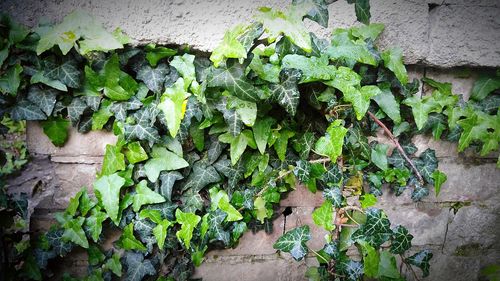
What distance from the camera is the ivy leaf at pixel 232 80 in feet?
4.96

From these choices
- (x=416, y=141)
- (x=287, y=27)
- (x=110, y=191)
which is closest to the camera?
(x=287, y=27)

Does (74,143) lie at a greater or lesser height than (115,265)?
greater

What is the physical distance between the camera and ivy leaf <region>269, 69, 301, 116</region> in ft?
5.10

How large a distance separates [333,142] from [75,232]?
50.1 inches

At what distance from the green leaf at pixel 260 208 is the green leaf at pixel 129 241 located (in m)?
0.58

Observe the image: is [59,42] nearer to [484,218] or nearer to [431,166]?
[431,166]

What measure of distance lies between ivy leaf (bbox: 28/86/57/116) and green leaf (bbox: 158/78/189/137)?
1.71ft

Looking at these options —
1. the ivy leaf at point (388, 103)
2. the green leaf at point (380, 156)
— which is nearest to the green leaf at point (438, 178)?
the green leaf at point (380, 156)

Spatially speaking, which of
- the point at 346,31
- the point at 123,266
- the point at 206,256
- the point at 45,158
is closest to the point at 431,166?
the point at 346,31

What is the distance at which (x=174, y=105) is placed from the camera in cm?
158

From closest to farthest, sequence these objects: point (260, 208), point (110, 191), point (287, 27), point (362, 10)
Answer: point (287, 27) < point (362, 10) < point (110, 191) < point (260, 208)

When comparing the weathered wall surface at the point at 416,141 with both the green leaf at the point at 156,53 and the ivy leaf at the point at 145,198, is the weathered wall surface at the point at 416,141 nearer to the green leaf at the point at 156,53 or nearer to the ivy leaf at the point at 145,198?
the green leaf at the point at 156,53

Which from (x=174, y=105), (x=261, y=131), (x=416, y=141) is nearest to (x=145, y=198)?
(x=174, y=105)

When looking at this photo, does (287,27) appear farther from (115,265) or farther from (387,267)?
(115,265)
